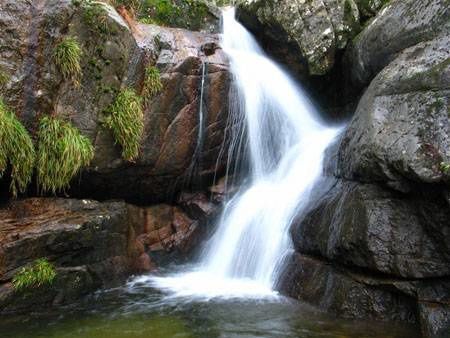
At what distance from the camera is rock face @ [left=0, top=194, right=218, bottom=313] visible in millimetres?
6316

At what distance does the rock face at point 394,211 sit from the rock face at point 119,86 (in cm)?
328

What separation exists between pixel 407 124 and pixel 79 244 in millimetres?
5158

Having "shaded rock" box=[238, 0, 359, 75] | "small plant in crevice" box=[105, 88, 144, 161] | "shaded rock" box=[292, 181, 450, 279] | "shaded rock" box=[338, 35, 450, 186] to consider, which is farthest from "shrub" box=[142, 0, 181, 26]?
"shaded rock" box=[292, 181, 450, 279]

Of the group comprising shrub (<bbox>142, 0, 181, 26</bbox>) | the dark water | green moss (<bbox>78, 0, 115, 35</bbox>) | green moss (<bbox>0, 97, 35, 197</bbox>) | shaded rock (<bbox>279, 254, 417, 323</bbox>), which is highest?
shrub (<bbox>142, 0, 181, 26</bbox>)

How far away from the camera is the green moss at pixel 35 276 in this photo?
619 cm

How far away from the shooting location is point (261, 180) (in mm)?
9203

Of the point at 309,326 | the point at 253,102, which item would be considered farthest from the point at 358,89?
the point at 309,326

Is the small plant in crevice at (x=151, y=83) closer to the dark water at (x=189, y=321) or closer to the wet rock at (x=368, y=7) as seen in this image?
the dark water at (x=189, y=321)

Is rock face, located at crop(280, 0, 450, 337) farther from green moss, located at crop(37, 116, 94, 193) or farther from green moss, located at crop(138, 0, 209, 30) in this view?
green moss, located at crop(138, 0, 209, 30)

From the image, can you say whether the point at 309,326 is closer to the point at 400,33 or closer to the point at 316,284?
the point at 316,284

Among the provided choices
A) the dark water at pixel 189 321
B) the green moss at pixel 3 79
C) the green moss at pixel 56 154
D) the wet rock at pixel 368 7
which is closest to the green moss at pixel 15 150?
the green moss at pixel 56 154

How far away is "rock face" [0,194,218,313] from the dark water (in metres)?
0.37

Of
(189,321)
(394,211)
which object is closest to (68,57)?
(189,321)

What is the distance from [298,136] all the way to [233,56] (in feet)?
7.79
